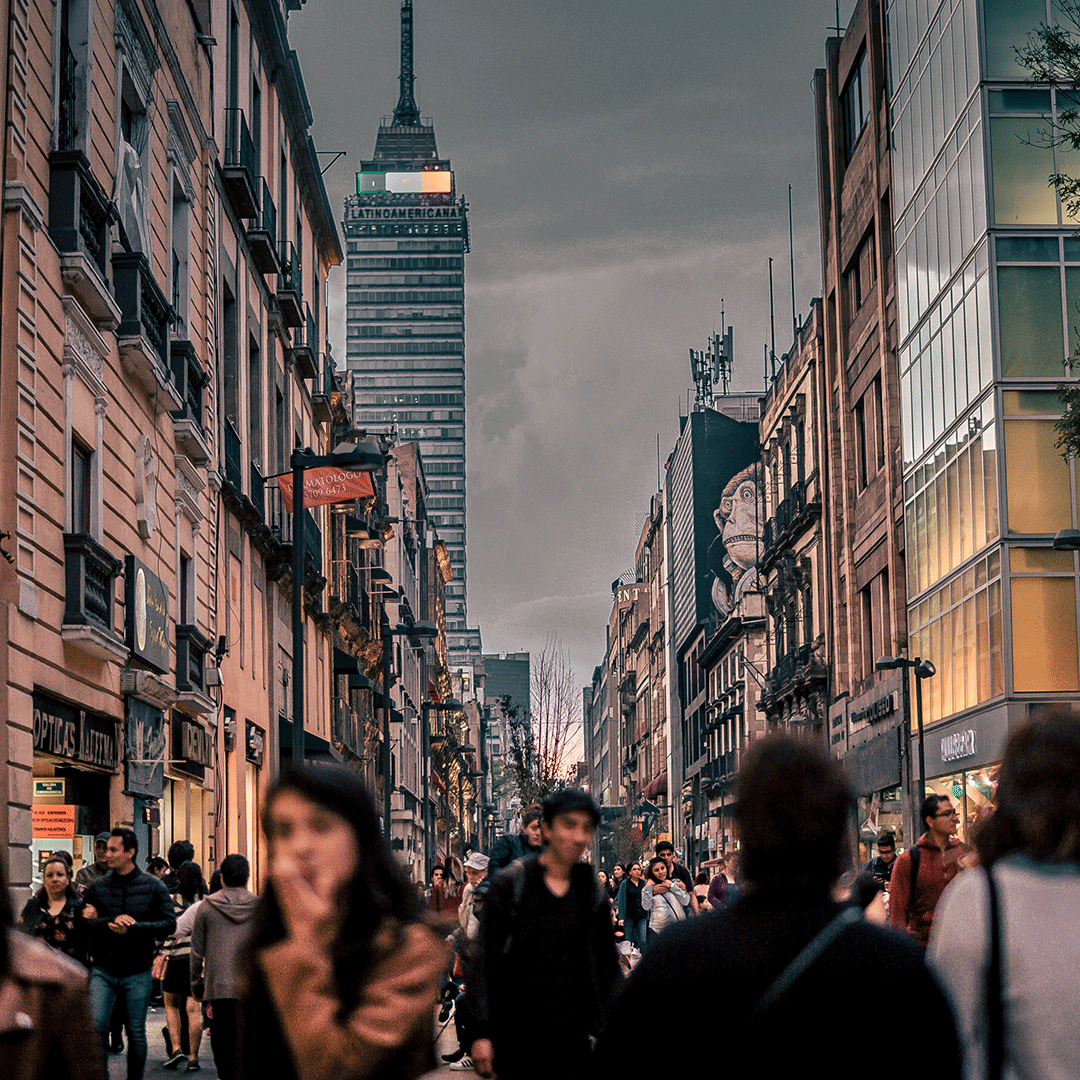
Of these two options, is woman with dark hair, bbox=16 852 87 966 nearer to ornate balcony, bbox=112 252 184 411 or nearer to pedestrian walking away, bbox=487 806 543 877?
pedestrian walking away, bbox=487 806 543 877

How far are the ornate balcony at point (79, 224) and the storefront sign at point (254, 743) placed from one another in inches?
575

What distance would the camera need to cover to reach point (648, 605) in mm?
120625

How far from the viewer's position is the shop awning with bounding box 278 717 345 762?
36.5 meters

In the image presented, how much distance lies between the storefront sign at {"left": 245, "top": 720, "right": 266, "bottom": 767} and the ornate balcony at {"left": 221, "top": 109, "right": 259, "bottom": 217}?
9527 millimetres

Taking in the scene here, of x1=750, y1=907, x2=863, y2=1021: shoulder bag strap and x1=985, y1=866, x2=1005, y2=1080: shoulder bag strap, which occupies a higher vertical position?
x1=750, y1=907, x2=863, y2=1021: shoulder bag strap

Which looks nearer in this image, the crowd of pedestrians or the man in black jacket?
the crowd of pedestrians

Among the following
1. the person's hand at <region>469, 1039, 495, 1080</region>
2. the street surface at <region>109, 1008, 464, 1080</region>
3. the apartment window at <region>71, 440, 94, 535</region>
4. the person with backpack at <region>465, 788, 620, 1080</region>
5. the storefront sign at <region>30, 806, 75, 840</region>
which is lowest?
the street surface at <region>109, 1008, 464, 1080</region>

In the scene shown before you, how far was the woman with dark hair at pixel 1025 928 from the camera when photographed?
145 inches

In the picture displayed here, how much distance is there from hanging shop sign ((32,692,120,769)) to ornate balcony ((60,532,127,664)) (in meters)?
0.67

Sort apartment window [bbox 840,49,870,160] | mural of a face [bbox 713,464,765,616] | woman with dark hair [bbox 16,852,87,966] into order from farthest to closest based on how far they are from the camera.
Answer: mural of a face [bbox 713,464,765,616], apartment window [bbox 840,49,870,160], woman with dark hair [bbox 16,852,87,966]

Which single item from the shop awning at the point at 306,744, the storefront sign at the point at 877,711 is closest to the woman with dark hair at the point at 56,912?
the shop awning at the point at 306,744

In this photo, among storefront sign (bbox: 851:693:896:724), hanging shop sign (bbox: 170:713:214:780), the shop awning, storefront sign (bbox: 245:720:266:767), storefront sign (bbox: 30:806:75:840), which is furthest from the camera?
storefront sign (bbox: 851:693:896:724)

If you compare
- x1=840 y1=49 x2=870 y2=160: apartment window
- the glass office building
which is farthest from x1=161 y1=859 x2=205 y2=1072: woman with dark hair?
x1=840 y1=49 x2=870 y2=160: apartment window

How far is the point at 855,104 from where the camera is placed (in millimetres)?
47438
